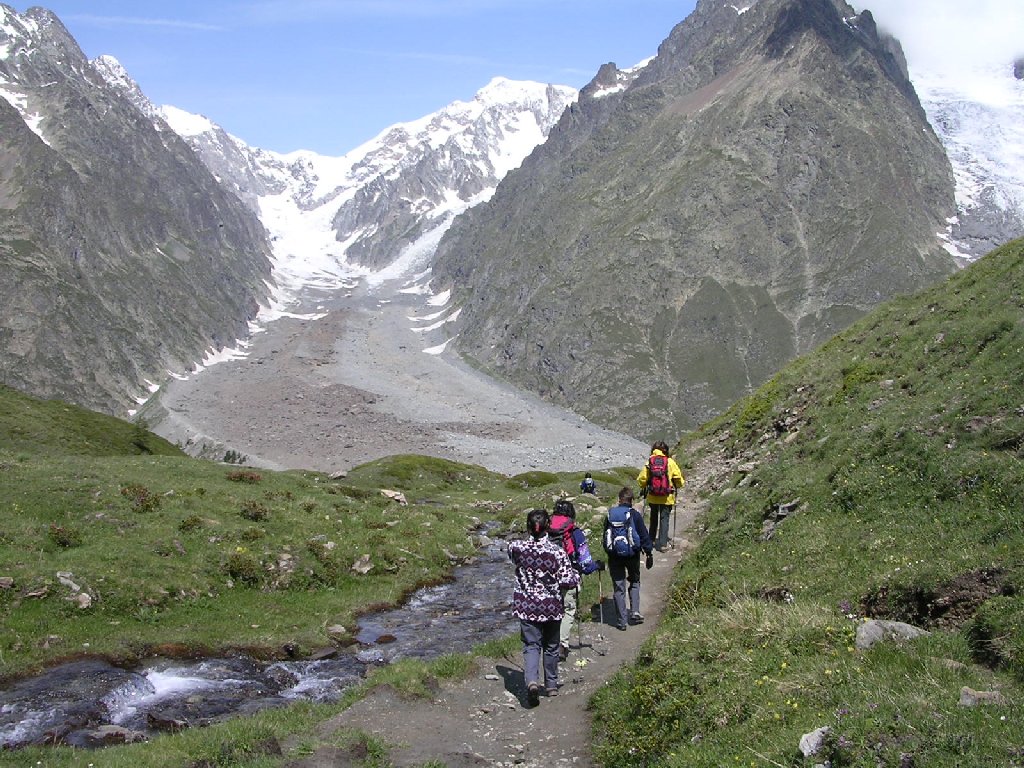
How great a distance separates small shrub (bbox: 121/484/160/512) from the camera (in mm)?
30781

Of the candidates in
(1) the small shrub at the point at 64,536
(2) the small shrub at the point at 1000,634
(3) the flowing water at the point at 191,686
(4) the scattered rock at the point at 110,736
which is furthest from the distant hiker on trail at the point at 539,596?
(1) the small shrub at the point at 64,536

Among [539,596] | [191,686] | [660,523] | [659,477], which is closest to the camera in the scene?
[539,596]

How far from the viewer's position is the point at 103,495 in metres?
31.0

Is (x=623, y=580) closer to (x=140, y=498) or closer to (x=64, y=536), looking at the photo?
(x=64, y=536)

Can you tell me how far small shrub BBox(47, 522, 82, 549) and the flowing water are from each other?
7164 millimetres

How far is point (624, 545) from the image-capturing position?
1853 cm

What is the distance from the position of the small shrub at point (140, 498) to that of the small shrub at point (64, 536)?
3.56 meters

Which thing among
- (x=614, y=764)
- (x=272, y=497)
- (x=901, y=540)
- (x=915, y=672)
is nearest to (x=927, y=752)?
(x=915, y=672)

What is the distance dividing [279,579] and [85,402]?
7051 inches

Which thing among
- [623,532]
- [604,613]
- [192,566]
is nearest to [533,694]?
[623,532]

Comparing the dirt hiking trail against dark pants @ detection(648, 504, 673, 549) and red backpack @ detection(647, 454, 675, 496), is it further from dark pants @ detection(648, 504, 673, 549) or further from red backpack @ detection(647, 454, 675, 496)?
dark pants @ detection(648, 504, 673, 549)

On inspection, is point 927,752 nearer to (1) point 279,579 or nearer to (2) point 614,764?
(2) point 614,764

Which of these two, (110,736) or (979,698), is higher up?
(979,698)

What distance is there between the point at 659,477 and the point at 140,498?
21.6m
